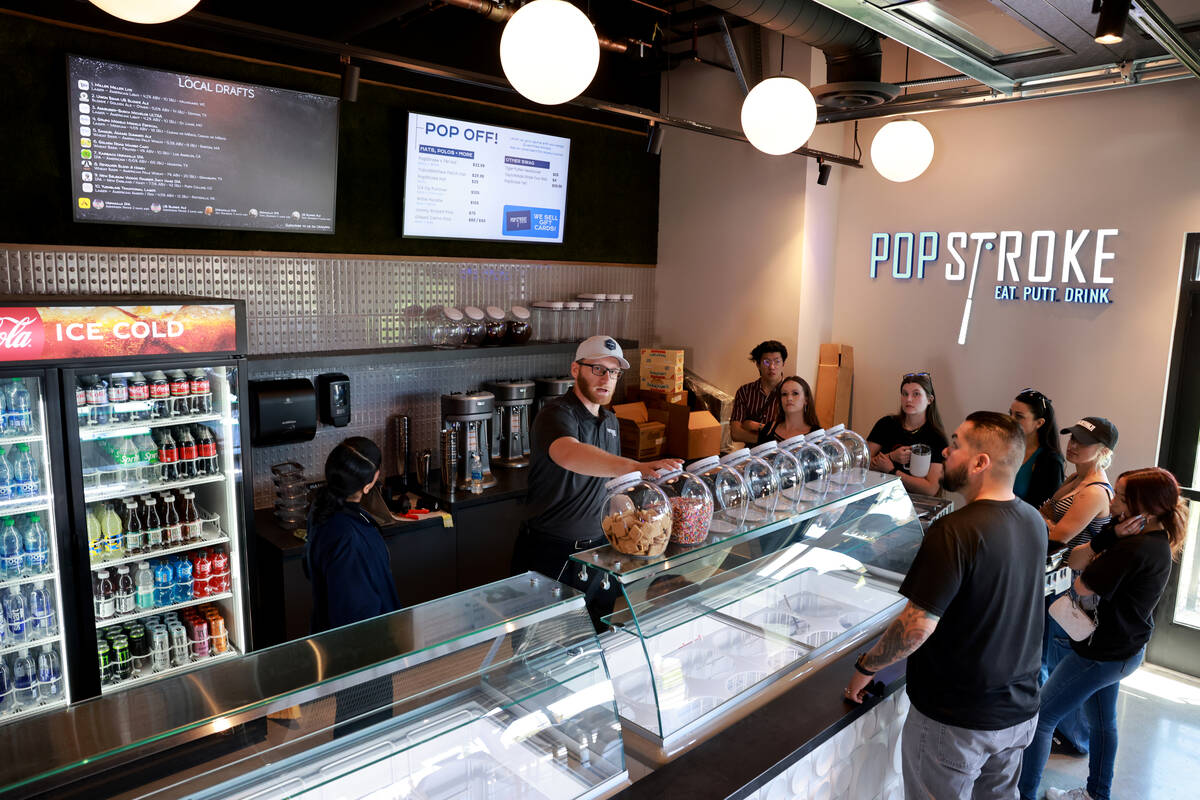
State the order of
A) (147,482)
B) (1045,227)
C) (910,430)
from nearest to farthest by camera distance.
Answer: (147,482)
(910,430)
(1045,227)

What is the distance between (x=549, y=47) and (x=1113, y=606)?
2.84 metres

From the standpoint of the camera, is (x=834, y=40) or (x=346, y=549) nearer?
A: (x=346, y=549)

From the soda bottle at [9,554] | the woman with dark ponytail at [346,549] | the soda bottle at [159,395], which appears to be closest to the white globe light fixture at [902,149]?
the woman with dark ponytail at [346,549]

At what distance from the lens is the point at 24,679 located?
336 centimetres

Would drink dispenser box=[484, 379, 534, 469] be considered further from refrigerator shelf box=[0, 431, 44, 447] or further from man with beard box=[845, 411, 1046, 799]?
man with beard box=[845, 411, 1046, 799]

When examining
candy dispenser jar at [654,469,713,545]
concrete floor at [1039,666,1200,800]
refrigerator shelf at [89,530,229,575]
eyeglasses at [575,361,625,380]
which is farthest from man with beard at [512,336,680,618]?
concrete floor at [1039,666,1200,800]

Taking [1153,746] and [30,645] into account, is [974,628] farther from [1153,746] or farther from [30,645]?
[30,645]

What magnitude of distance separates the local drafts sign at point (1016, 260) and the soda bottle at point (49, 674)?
17.1 feet

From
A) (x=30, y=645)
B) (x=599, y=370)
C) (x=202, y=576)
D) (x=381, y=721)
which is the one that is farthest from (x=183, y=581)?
(x=381, y=721)

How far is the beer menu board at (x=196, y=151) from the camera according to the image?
362 centimetres

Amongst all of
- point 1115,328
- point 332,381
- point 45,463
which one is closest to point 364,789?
point 45,463

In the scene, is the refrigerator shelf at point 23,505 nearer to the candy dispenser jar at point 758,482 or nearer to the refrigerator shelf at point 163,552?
the refrigerator shelf at point 163,552

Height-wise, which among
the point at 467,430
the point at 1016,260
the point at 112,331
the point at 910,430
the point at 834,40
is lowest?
the point at 467,430

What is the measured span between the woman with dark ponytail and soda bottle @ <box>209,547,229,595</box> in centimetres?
146
